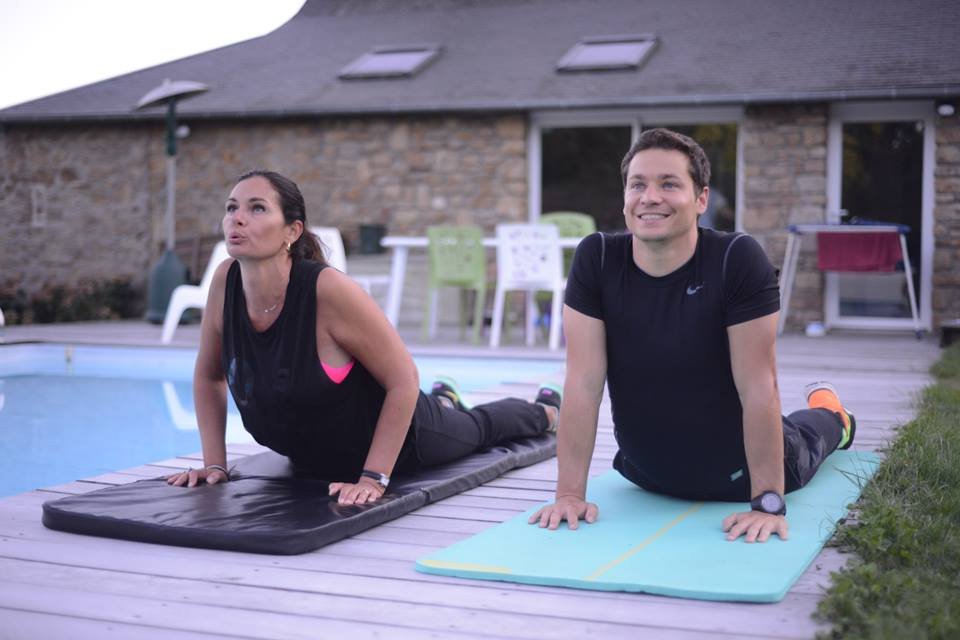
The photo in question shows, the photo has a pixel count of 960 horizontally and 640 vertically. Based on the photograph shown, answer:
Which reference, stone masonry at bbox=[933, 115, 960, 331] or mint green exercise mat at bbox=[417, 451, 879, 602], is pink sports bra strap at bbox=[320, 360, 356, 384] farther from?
stone masonry at bbox=[933, 115, 960, 331]

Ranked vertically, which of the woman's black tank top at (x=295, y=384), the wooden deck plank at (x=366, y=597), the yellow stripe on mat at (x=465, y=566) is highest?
the woman's black tank top at (x=295, y=384)

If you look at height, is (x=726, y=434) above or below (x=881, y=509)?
above

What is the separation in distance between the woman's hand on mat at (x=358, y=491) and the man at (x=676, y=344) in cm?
44

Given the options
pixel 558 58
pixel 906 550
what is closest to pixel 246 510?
pixel 906 550

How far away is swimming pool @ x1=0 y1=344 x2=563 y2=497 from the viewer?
519 cm

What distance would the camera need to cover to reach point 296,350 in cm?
291

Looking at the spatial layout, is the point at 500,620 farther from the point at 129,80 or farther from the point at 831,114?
the point at 129,80

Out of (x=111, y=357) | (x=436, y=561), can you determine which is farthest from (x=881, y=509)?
(x=111, y=357)

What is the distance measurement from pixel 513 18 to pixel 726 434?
11434mm

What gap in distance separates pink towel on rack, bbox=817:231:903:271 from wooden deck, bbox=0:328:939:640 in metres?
7.78

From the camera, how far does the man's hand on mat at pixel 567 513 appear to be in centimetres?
275

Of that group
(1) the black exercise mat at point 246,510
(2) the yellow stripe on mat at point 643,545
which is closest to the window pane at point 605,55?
(1) the black exercise mat at point 246,510

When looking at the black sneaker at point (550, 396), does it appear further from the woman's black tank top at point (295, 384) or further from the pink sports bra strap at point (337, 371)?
the pink sports bra strap at point (337, 371)

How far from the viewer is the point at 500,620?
6.80 feet
